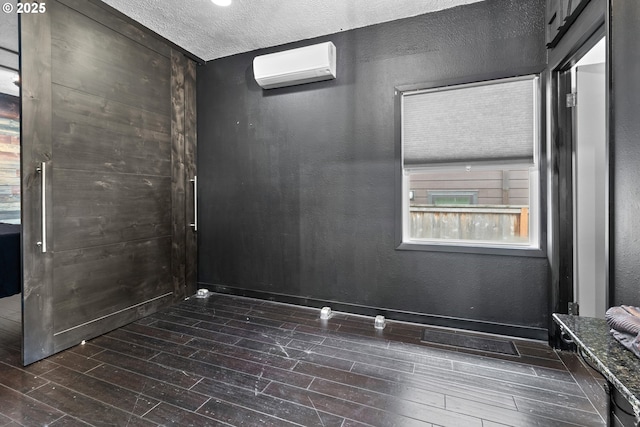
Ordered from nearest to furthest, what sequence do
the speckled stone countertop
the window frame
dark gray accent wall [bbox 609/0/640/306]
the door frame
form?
1. the speckled stone countertop
2. dark gray accent wall [bbox 609/0/640/306]
3. the door frame
4. the window frame

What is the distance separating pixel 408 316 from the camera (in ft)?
9.26

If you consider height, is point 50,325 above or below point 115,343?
above

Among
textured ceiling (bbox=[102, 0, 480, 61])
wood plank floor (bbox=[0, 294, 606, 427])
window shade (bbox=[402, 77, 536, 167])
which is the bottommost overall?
wood plank floor (bbox=[0, 294, 606, 427])

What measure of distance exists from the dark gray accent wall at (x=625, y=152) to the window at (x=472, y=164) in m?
1.16

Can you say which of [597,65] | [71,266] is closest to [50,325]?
[71,266]

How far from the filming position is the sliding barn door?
2137 mm

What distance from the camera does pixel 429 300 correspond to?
277 centimetres

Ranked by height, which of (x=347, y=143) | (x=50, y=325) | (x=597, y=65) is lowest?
(x=50, y=325)

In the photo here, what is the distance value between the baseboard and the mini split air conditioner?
2.31 metres

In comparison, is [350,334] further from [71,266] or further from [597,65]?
[597,65]

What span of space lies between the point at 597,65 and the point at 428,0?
1359 mm

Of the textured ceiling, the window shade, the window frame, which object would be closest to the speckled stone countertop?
the window frame

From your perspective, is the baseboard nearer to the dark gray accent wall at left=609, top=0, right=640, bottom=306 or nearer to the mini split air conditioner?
the dark gray accent wall at left=609, top=0, right=640, bottom=306

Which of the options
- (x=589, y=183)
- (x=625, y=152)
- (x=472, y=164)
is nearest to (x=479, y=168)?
(x=472, y=164)
